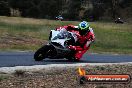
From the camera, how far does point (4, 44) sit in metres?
29.7

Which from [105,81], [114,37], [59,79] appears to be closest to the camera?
[105,81]

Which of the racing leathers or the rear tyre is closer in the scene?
the rear tyre

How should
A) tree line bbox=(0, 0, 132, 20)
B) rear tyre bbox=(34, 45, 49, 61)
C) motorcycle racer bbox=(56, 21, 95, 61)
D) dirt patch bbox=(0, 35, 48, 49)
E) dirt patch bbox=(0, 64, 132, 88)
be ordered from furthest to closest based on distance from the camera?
1. tree line bbox=(0, 0, 132, 20)
2. dirt patch bbox=(0, 35, 48, 49)
3. motorcycle racer bbox=(56, 21, 95, 61)
4. rear tyre bbox=(34, 45, 49, 61)
5. dirt patch bbox=(0, 64, 132, 88)

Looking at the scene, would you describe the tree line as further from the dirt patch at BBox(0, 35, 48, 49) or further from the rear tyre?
the rear tyre

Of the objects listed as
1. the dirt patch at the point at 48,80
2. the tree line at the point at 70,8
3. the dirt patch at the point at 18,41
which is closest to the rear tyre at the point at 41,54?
the dirt patch at the point at 48,80

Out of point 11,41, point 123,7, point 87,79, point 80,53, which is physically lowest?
point 123,7

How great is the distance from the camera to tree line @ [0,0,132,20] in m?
104

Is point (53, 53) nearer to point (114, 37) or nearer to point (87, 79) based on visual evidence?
point (87, 79)

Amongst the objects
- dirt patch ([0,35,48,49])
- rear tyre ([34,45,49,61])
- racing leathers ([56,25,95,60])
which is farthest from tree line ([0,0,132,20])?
rear tyre ([34,45,49,61])

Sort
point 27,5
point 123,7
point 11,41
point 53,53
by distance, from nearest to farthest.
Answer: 1. point 53,53
2. point 11,41
3. point 27,5
4. point 123,7

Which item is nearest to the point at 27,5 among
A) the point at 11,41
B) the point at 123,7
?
the point at 123,7

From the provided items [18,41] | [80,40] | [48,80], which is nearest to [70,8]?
[18,41]

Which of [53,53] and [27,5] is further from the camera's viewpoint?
[27,5]

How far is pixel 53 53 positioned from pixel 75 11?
94.2m
